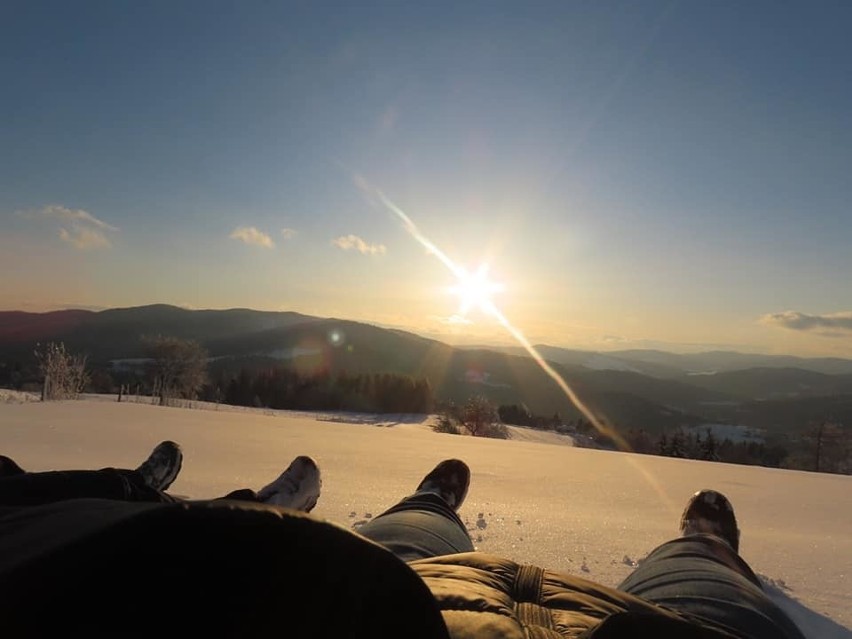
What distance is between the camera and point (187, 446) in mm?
5301

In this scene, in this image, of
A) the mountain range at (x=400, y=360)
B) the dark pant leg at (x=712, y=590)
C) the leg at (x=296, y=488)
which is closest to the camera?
the dark pant leg at (x=712, y=590)

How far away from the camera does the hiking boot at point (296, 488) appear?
2396 millimetres

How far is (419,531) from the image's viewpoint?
1.64 m

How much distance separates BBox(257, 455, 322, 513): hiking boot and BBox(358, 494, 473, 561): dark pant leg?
24.8 inches

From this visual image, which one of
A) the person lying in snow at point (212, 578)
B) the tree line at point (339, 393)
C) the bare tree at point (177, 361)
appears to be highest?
the person lying in snow at point (212, 578)

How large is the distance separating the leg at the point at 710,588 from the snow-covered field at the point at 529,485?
59 cm

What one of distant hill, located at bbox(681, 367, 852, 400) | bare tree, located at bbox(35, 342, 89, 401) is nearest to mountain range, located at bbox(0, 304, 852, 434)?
distant hill, located at bbox(681, 367, 852, 400)

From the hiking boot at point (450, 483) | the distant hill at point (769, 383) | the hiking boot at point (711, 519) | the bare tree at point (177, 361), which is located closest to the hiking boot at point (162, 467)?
the hiking boot at point (450, 483)

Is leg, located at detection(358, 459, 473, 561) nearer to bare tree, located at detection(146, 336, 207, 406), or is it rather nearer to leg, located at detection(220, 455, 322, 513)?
leg, located at detection(220, 455, 322, 513)

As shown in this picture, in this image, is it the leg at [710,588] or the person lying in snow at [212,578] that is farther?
the leg at [710,588]

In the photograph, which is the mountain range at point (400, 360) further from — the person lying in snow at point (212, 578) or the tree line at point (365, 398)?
the person lying in snow at point (212, 578)

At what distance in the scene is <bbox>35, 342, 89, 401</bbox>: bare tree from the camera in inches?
414

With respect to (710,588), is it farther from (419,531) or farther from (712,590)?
(419,531)

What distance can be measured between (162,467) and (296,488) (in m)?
0.73
